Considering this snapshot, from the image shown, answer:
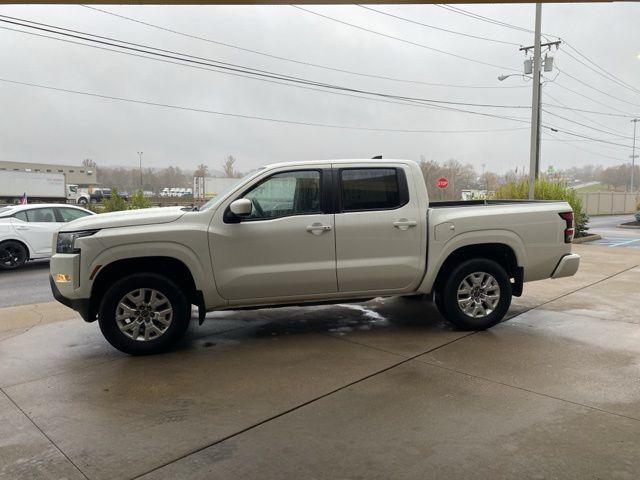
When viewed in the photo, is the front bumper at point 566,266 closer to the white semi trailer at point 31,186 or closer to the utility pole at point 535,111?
the utility pole at point 535,111

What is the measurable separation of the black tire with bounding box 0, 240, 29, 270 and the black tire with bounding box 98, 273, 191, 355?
27.5 ft

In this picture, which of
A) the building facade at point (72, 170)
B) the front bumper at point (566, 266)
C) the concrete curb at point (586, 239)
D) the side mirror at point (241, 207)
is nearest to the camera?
the side mirror at point (241, 207)

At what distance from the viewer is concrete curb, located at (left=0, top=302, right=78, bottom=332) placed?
669 cm

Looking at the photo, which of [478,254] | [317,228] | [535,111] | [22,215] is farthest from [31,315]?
[535,111]

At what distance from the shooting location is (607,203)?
166ft

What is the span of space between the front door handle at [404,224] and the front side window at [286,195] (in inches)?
34.9

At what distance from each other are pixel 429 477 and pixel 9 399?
3434 mm

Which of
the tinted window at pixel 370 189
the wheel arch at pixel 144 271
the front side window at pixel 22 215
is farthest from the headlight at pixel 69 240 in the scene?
the front side window at pixel 22 215

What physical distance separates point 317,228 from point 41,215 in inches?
382

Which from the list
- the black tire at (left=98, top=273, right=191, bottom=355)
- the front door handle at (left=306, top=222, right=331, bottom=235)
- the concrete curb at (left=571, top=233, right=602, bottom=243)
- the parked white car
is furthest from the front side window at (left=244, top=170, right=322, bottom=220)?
the concrete curb at (left=571, top=233, right=602, bottom=243)

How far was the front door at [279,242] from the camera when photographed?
5246 millimetres

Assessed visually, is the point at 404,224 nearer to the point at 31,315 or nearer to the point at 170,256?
the point at 170,256

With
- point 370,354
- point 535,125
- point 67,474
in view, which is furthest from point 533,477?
point 535,125

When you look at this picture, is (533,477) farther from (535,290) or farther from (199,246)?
(535,290)
